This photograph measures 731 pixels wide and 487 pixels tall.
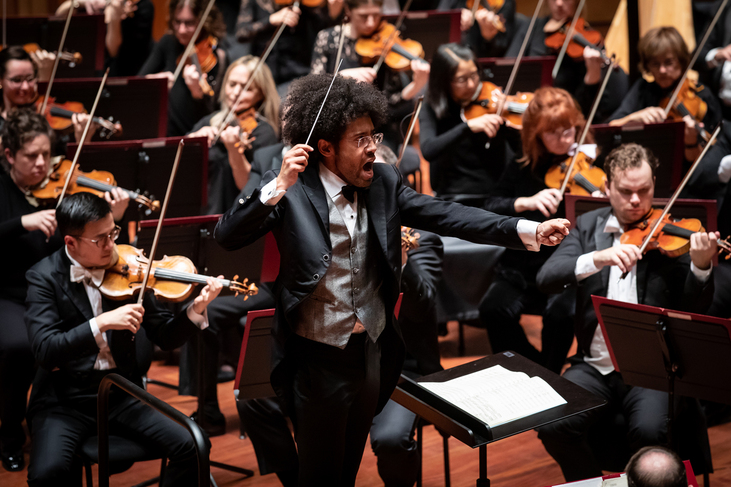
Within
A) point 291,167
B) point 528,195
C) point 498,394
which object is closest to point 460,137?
point 528,195

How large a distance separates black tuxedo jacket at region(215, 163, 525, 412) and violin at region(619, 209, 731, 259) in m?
1.05

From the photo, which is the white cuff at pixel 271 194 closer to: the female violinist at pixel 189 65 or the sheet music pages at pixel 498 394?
the sheet music pages at pixel 498 394

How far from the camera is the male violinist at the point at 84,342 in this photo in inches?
83.9

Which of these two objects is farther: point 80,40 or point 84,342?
point 80,40

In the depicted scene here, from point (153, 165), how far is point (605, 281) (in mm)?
1712

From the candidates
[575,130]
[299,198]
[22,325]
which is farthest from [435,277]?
[22,325]

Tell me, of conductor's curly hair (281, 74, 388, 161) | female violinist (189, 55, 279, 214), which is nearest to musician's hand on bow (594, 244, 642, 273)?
conductor's curly hair (281, 74, 388, 161)

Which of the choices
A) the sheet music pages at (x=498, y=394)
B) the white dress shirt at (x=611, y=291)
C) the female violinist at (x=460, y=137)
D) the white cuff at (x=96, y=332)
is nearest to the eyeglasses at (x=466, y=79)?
the female violinist at (x=460, y=137)

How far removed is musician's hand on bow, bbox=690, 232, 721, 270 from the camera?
2254 millimetres

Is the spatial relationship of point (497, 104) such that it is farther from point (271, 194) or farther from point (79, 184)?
point (271, 194)

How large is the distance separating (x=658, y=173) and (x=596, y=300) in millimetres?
1201

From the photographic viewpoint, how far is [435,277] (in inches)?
103

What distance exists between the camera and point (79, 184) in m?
2.88

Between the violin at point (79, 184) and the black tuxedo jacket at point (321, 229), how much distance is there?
1473 millimetres
